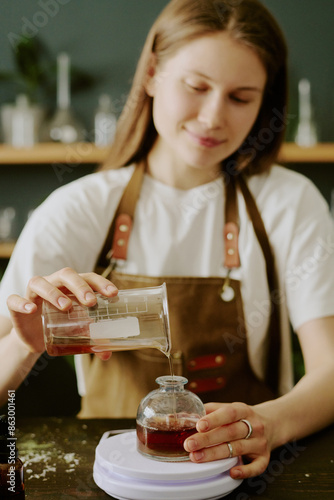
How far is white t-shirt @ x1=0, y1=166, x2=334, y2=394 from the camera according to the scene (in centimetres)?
156

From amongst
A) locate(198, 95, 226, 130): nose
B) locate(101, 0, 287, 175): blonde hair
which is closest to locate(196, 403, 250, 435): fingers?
locate(198, 95, 226, 130): nose

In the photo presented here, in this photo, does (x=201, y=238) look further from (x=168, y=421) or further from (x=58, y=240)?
(x=168, y=421)

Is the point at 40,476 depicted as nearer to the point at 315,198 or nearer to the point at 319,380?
the point at 319,380

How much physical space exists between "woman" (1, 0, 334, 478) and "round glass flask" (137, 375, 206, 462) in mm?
471

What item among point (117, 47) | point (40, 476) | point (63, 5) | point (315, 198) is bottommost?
point (40, 476)

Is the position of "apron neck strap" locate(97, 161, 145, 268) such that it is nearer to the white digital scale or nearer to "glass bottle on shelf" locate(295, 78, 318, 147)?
the white digital scale

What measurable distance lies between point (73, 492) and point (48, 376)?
6.81ft

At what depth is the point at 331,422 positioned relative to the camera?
1271 mm

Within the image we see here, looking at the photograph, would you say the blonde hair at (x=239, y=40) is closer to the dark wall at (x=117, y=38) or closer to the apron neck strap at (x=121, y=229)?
the apron neck strap at (x=121, y=229)

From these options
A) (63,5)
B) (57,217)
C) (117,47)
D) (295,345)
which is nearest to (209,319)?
(57,217)

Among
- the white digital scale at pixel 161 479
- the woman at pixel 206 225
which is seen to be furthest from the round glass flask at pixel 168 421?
the woman at pixel 206 225

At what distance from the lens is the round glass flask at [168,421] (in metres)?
0.93

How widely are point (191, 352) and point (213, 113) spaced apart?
2.04ft

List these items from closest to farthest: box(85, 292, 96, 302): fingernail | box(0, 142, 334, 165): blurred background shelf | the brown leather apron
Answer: box(85, 292, 96, 302): fingernail → the brown leather apron → box(0, 142, 334, 165): blurred background shelf
